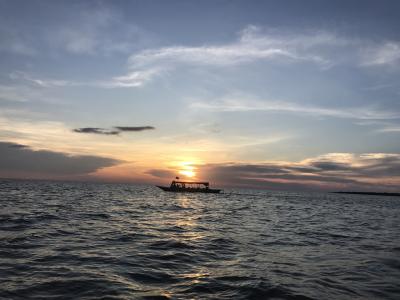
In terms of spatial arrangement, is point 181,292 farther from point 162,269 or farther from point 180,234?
point 180,234

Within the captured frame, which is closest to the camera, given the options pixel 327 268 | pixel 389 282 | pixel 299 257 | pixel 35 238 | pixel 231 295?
pixel 231 295

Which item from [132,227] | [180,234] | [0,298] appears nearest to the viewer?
[0,298]

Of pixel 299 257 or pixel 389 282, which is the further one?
pixel 299 257

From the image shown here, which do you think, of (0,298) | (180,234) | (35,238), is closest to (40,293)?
(0,298)

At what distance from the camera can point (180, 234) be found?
23859 millimetres

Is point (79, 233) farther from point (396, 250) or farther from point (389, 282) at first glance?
point (396, 250)

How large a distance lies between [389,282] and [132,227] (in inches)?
700

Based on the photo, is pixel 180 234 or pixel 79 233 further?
pixel 180 234

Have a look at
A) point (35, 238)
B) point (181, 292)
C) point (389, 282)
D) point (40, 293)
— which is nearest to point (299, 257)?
point (389, 282)

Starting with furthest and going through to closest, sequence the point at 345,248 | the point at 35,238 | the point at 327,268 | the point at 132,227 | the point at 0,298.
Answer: the point at 132,227, the point at 345,248, the point at 35,238, the point at 327,268, the point at 0,298

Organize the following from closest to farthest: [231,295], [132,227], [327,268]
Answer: [231,295] → [327,268] → [132,227]

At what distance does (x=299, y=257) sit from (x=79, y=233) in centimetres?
1322

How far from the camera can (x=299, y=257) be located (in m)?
17.2

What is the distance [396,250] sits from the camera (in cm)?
2069
